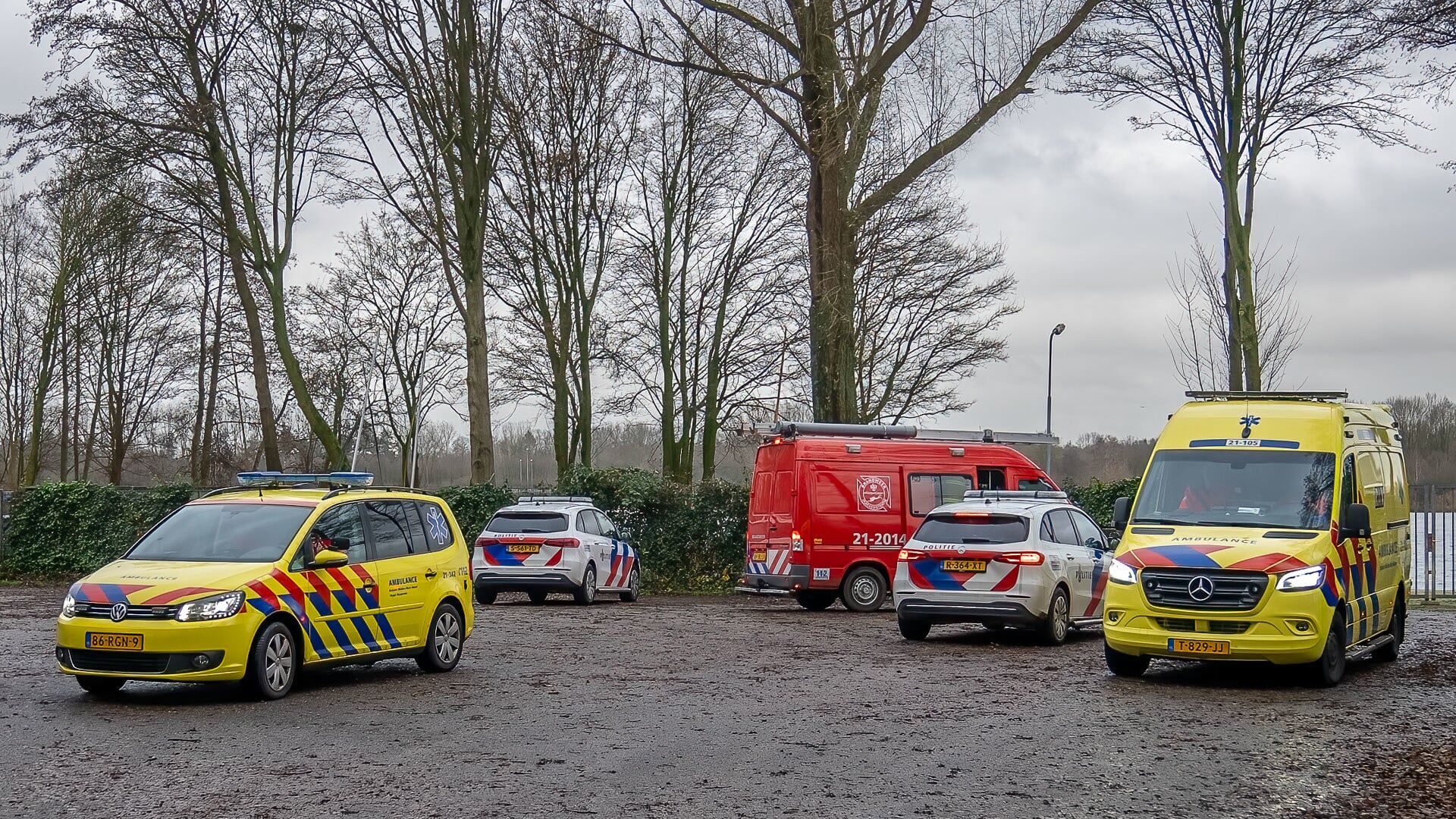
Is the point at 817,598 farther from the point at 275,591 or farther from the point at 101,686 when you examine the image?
the point at 101,686

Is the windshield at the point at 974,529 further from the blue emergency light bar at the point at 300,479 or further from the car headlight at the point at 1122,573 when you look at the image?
the blue emergency light bar at the point at 300,479

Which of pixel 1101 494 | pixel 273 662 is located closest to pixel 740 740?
pixel 273 662

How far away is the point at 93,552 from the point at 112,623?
901 inches

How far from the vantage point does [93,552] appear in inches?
1264

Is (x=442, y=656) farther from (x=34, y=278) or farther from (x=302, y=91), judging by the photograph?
(x=34, y=278)

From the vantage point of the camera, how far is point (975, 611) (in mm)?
16938

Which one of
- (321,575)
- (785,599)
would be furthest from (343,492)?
(785,599)

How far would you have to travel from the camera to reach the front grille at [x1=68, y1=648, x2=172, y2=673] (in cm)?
1107

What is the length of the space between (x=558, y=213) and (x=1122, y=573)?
27.2m

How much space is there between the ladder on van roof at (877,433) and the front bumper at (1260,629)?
982 centimetres

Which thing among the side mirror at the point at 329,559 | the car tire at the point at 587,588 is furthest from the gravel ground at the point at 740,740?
the car tire at the point at 587,588

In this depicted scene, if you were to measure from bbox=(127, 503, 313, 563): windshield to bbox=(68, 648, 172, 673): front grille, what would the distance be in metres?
1.09

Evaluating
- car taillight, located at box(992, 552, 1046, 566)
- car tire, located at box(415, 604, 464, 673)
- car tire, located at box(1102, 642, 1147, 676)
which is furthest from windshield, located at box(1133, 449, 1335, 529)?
car tire, located at box(415, 604, 464, 673)

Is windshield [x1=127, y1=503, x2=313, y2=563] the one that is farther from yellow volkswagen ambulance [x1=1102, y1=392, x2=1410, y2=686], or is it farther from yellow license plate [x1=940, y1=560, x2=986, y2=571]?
yellow license plate [x1=940, y1=560, x2=986, y2=571]
